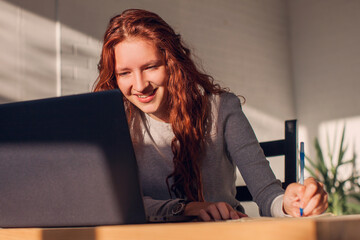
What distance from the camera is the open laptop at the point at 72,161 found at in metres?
0.64

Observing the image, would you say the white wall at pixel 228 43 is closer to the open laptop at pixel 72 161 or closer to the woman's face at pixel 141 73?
the woman's face at pixel 141 73

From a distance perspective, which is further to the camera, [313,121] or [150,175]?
[313,121]

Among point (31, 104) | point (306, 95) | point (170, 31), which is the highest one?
point (306, 95)

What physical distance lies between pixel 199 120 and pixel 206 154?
12 cm

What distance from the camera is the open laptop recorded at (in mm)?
638

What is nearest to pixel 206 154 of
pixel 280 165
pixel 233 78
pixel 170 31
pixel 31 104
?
pixel 170 31

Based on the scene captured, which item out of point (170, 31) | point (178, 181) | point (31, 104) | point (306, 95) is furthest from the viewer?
point (306, 95)

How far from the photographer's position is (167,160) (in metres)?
1.55

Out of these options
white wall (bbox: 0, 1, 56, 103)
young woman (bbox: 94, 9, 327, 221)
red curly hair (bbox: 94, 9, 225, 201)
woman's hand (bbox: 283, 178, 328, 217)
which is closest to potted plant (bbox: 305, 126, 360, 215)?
white wall (bbox: 0, 1, 56, 103)

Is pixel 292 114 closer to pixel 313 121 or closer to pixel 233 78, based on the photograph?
pixel 313 121

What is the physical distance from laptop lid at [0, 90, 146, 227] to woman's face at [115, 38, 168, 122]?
2.52ft

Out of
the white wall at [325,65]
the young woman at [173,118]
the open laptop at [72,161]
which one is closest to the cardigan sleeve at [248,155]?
the young woman at [173,118]

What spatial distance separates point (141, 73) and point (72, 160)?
820 millimetres

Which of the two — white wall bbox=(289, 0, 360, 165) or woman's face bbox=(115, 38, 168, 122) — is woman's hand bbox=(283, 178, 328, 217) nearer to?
woman's face bbox=(115, 38, 168, 122)
